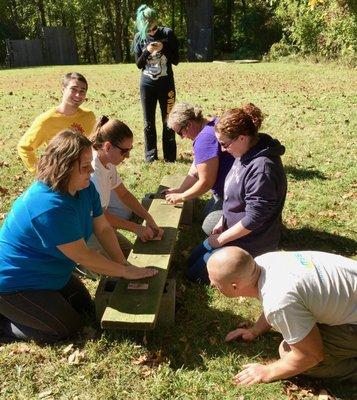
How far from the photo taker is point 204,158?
4.48 meters

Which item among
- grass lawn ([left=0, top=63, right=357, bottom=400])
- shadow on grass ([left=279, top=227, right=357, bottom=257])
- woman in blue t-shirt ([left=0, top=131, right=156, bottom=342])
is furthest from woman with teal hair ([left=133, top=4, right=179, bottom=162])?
woman in blue t-shirt ([left=0, top=131, right=156, bottom=342])

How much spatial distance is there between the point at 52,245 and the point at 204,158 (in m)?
1.86

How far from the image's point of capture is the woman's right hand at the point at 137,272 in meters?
3.46

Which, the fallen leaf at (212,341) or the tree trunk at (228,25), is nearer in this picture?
the fallen leaf at (212,341)

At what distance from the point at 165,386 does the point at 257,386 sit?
23.8 inches

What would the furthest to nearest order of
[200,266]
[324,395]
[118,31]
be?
1. [118,31]
2. [200,266]
3. [324,395]

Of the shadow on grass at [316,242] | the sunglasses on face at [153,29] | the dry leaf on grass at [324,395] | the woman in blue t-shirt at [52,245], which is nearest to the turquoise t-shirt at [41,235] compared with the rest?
the woman in blue t-shirt at [52,245]

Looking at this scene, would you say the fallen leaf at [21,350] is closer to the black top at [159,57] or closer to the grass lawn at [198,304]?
the grass lawn at [198,304]

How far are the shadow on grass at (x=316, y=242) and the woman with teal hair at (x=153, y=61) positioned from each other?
2891 millimetres

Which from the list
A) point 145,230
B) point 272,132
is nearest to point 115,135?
point 145,230

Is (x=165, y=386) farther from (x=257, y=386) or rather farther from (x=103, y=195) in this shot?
(x=103, y=195)

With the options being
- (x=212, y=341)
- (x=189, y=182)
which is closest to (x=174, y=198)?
(x=189, y=182)

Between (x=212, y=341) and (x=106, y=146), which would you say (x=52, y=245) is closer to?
(x=106, y=146)

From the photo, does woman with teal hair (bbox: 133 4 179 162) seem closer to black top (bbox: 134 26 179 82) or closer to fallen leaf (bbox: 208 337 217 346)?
black top (bbox: 134 26 179 82)
